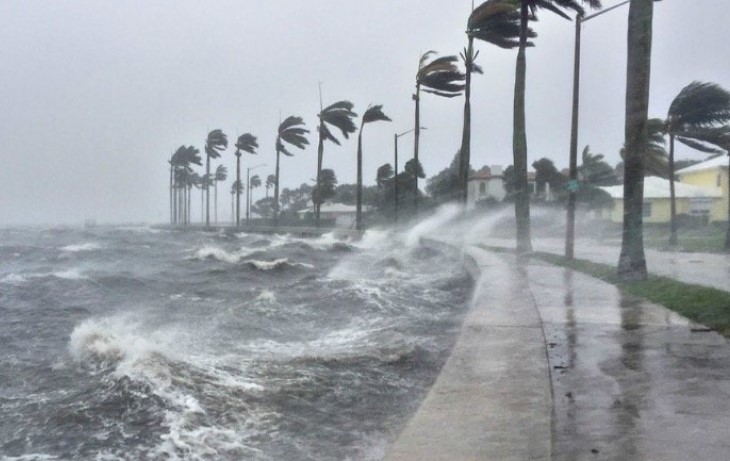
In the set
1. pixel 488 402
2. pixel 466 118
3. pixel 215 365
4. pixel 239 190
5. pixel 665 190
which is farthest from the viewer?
pixel 239 190

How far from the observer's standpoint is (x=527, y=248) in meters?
26.5

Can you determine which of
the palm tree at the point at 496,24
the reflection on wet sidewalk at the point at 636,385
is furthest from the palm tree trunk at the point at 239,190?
the reflection on wet sidewalk at the point at 636,385

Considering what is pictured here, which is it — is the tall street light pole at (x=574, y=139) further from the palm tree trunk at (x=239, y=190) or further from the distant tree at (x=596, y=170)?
the palm tree trunk at (x=239, y=190)

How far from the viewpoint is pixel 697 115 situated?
27.5 m

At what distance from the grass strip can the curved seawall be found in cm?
192

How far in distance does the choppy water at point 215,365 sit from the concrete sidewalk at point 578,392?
63 centimetres

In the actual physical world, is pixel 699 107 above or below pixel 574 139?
above

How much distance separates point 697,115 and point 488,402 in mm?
24239

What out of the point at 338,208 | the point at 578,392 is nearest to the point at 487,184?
the point at 338,208

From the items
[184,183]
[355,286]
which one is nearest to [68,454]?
[355,286]

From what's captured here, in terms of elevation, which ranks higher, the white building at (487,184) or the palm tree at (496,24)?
the palm tree at (496,24)

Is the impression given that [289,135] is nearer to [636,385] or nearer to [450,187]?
[450,187]

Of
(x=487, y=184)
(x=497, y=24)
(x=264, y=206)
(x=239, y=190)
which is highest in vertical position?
(x=497, y=24)

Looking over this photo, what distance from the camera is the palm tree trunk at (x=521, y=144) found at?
25.9 metres
